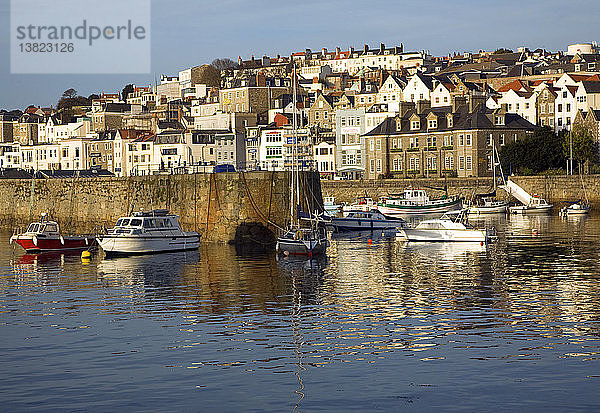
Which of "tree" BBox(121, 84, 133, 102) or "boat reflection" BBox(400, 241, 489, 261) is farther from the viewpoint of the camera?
"tree" BBox(121, 84, 133, 102)

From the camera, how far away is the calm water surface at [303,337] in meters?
17.0

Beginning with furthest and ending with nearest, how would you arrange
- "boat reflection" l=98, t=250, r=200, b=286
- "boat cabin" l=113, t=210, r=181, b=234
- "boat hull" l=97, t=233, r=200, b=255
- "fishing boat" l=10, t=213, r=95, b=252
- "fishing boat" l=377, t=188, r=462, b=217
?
1. "fishing boat" l=377, t=188, r=462, b=217
2. "fishing boat" l=10, t=213, r=95, b=252
3. "boat cabin" l=113, t=210, r=181, b=234
4. "boat hull" l=97, t=233, r=200, b=255
5. "boat reflection" l=98, t=250, r=200, b=286

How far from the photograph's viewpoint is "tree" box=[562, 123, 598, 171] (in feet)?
278

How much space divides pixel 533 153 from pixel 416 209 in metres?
19.3

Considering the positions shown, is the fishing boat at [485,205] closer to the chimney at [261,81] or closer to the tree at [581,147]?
the tree at [581,147]

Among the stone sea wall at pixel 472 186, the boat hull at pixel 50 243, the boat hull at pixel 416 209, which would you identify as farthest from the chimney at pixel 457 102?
the boat hull at pixel 50 243

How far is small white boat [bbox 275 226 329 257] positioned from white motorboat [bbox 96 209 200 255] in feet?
15.4

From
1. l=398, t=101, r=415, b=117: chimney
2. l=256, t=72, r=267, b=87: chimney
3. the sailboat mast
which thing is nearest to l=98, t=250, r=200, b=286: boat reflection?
the sailboat mast

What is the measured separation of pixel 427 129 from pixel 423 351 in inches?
2806

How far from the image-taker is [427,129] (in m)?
90.2

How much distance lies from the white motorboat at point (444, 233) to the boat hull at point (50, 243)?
16141mm

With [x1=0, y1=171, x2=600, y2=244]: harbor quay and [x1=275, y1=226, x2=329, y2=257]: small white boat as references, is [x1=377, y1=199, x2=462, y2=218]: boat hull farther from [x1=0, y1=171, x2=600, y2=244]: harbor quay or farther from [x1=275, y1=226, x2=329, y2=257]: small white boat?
[x1=275, y1=226, x2=329, y2=257]: small white boat

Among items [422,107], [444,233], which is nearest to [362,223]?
[444,233]

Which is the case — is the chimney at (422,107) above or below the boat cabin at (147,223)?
above
